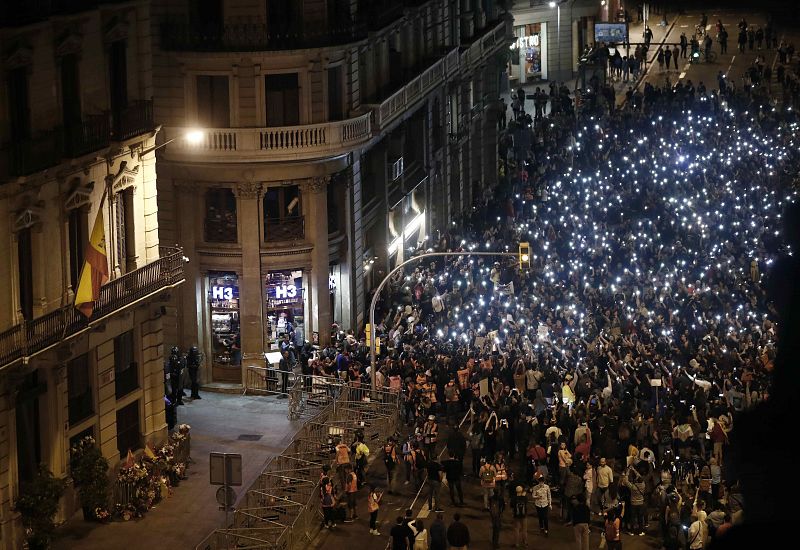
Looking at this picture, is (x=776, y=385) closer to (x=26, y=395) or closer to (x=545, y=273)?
(x=26, y=395)

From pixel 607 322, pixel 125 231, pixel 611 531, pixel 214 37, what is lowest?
pixel 611 531

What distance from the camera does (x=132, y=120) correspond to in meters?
35.8

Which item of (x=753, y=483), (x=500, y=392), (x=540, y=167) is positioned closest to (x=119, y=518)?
(x=500, y=392)

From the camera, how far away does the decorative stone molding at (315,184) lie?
160 ft

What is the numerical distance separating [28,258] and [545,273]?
25898 millimetres

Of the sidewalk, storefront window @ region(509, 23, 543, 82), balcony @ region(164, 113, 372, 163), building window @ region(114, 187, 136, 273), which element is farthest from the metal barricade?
storefront window @ region(509, 23, 543, 82)

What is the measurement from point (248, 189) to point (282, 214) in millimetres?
2043

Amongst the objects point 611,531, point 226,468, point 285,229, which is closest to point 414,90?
point 285,229

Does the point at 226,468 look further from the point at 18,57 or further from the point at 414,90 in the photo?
the point at 414,90

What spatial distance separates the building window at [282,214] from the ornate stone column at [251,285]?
0.68 meters

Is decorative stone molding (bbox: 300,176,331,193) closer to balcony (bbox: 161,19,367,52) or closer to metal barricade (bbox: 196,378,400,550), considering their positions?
balcony (bbox: 161,19,367,52)

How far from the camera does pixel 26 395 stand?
3173 centimetres

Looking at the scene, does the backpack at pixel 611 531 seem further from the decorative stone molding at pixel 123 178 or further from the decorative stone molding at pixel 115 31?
the decorative stone molding at pixel 115 31

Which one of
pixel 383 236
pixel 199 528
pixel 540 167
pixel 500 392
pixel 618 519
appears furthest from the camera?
pixel 540 167
